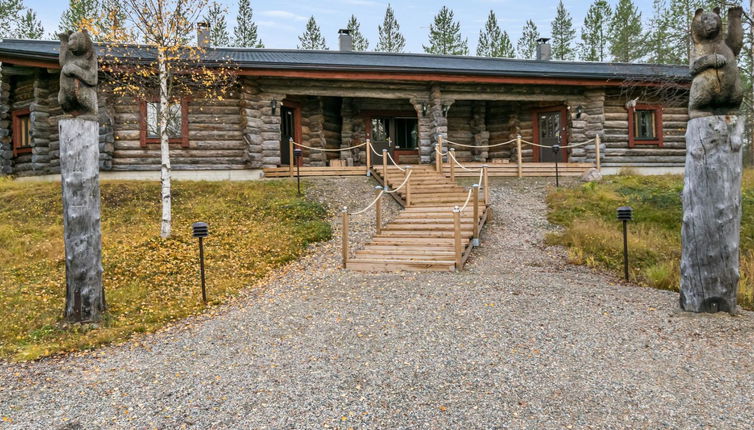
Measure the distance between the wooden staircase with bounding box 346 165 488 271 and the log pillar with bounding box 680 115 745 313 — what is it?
3441mm

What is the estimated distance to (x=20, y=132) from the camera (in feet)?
50.4

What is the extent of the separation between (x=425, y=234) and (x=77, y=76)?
6354mm

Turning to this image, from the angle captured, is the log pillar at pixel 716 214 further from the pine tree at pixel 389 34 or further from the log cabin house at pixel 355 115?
the pine tree at pixel 389 34

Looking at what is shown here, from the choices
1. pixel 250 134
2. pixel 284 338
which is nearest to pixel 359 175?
pixel 250 134

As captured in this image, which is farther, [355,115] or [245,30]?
[245,30]

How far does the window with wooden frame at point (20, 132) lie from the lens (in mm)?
15156

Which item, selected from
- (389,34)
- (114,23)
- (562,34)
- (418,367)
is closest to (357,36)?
(389,34)

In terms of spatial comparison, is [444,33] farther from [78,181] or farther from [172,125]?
[78,181]

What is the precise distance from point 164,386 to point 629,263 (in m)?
7.80

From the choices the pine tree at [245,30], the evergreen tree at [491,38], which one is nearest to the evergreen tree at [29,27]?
the pine tree at [245,30]

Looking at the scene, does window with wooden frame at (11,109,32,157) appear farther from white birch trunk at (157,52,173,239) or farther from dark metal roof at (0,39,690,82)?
white birch trunk at (157,52,173,239)

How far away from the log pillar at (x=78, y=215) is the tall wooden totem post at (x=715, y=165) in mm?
7254

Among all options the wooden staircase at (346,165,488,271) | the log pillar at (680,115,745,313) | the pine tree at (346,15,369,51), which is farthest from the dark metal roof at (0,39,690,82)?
the pine tree at (346,15,369,51)

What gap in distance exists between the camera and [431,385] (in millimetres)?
3854
